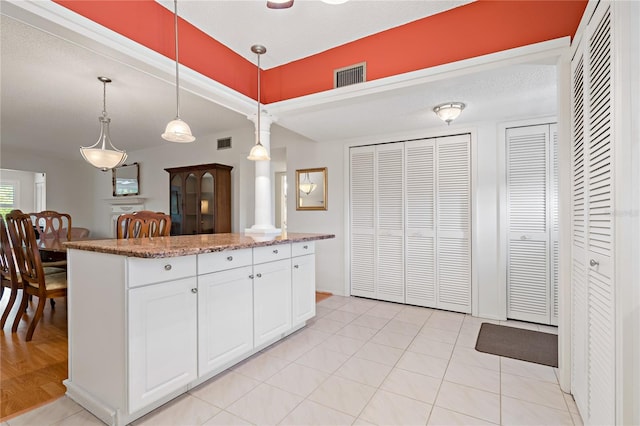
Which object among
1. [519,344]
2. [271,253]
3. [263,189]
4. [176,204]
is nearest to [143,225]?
[263,189]

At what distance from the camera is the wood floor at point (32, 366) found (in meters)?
1.85

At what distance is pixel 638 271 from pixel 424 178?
9.05 ft

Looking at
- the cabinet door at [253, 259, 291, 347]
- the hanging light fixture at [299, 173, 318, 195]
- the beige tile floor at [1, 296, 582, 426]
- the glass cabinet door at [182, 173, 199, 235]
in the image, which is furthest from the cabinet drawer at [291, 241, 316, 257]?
the glass cabinet door at [182, 173, 199, 235]

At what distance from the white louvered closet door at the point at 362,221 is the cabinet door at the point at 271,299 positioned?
170cm

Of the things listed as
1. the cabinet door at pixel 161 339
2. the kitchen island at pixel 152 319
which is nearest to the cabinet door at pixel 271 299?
the kitchen island at pixel 152 319

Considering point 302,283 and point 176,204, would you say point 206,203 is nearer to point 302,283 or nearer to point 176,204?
point 176,204

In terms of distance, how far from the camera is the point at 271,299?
8.31 ft

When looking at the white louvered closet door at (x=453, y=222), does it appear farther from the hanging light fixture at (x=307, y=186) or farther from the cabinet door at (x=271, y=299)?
the cabinet door at (x=271, y=299)

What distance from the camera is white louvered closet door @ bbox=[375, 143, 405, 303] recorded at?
155 inches

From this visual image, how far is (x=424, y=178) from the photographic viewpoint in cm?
378

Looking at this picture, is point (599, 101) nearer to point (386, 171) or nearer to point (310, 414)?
point (310, 414)

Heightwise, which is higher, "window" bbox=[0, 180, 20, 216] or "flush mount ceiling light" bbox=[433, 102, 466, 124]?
"flush mount ceiling light" bbox=[433, 102, 466, 124]

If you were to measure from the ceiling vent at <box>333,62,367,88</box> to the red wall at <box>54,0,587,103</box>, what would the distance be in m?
0.05

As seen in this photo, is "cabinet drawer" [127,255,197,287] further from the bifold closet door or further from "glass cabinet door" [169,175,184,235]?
"glass cabinet door" [169,175,184,235]
